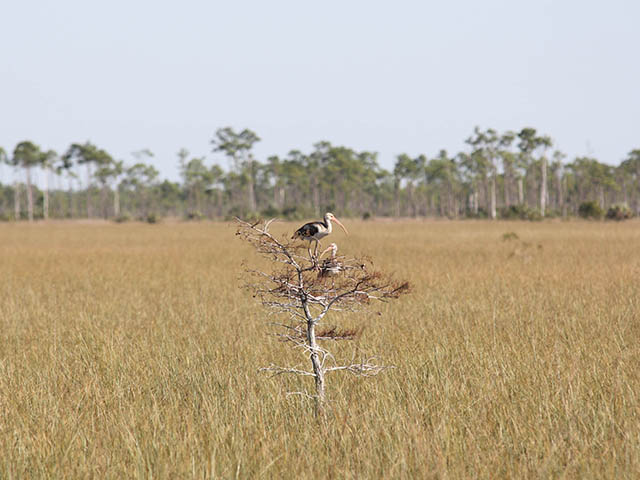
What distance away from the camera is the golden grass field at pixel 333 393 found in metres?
3.36

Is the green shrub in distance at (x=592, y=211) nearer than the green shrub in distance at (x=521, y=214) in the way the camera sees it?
Yes

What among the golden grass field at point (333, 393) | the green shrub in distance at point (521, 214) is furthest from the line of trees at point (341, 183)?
the golden grass field at point (333, 393)

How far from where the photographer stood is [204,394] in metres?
4.59

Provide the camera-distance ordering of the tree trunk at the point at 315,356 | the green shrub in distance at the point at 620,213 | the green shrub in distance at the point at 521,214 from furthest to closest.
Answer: the green shrub in distance at the point at 521,214
the green shrub in distance at the point at 620,213
the tree trunk at the point at 315,356

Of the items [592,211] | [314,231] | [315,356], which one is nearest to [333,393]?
[315,356]

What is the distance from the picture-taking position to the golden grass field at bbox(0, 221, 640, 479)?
3363 mm

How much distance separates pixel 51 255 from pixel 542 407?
843 inches

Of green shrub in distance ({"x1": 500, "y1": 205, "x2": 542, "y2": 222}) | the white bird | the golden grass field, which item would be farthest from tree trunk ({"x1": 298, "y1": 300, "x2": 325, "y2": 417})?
green shrub in distance ({"x1": 500, "y1": 205, "x2": 542, "y2": 222})

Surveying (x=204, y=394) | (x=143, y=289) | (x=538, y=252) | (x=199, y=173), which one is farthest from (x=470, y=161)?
(x=204, y=394)

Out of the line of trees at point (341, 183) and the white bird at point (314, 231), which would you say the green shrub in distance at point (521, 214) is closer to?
the line of trees at point (341, 183)

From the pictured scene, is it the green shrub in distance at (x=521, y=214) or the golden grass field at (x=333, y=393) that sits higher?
the green shrub in distance at (x=521, y=214)

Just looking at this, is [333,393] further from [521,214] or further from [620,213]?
[521,214]

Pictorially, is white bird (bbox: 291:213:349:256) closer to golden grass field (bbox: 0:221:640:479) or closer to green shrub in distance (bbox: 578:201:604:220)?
golden grass field (bbox: 0:221:640:479)

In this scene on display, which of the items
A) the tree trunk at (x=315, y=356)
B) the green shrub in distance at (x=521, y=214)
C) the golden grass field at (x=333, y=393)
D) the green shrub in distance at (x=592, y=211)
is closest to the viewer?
the golden grass field at (x=333, y=393)
